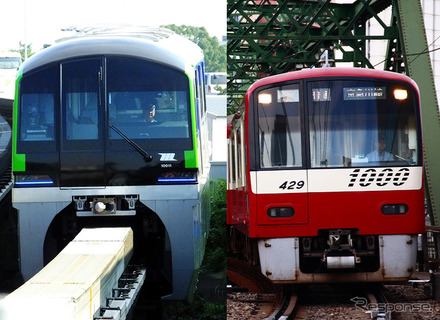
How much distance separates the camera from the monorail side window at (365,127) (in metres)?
4.42

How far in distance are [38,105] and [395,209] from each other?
2199 mm

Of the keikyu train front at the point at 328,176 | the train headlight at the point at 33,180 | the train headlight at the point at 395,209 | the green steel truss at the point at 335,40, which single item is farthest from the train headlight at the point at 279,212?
the train headlight at the point at 33,180

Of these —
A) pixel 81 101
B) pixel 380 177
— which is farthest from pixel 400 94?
pixel 81 101

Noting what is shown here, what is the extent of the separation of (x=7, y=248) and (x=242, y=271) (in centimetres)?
154

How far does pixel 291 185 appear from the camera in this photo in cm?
466

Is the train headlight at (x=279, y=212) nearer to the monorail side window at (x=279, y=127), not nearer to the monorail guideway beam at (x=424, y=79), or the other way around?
the monorail side window at (x=279, y=127)

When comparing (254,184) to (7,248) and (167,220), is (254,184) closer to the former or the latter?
(167,220)

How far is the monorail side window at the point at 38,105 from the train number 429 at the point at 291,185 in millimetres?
1611

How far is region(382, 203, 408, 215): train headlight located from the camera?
4445mm

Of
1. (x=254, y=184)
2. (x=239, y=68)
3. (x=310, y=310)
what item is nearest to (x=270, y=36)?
(x=239, y=68)

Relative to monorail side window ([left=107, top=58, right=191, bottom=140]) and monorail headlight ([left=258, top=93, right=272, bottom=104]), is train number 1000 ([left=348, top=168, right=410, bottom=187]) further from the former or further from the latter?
monorail side window ([left=107, top=58, right=191, bottom=140])

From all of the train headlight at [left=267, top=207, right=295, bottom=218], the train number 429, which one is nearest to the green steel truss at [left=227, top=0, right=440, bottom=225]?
the train number 429

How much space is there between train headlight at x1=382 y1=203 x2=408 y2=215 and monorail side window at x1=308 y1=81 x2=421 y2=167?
252 millimetres

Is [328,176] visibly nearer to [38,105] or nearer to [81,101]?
[81,101]
